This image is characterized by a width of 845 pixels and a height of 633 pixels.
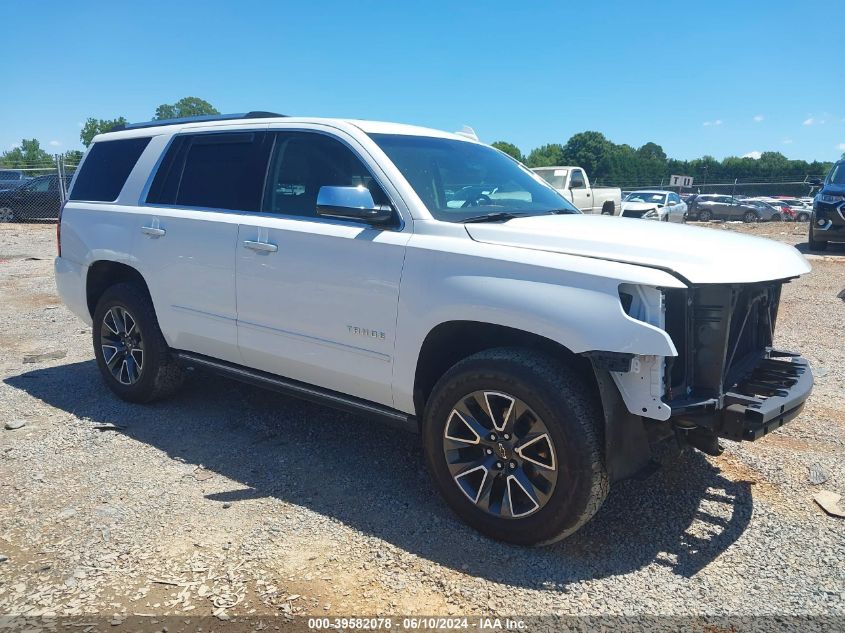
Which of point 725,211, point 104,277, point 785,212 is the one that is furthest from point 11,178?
point 785,212

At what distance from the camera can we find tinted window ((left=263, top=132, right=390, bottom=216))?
3810 mm

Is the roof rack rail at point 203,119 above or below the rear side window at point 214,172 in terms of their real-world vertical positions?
above

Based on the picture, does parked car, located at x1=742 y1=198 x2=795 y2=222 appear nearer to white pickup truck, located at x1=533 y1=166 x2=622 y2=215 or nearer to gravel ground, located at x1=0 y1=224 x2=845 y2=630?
white pickup truck, located at x1=533 y1=166 x2=622 y2=215

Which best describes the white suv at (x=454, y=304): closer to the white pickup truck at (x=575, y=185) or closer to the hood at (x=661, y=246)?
the hood at (x=661, y=246)

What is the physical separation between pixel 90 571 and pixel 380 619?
1360mm

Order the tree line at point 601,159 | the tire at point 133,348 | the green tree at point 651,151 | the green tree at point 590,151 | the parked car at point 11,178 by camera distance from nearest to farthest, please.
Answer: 1. the tire at point 133,348
2. the parked car at point 11,178
3. the tree line at point 601,159
4. the green tree at point 590,151
5. the green tree at point 651,151

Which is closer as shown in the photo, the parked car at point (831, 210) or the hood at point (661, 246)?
the hood at point (661, 246)

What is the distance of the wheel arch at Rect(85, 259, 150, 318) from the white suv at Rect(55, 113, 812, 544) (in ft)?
0.31

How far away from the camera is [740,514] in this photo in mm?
3502

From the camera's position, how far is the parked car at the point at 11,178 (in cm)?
2014

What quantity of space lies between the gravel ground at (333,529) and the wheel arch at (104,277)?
0.87 metres

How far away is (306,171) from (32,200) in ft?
64.1

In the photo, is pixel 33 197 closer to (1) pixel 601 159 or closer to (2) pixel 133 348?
(2) pixel 133 348

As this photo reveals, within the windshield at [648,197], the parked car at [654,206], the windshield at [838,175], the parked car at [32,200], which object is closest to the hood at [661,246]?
the windshield at [838,175]
